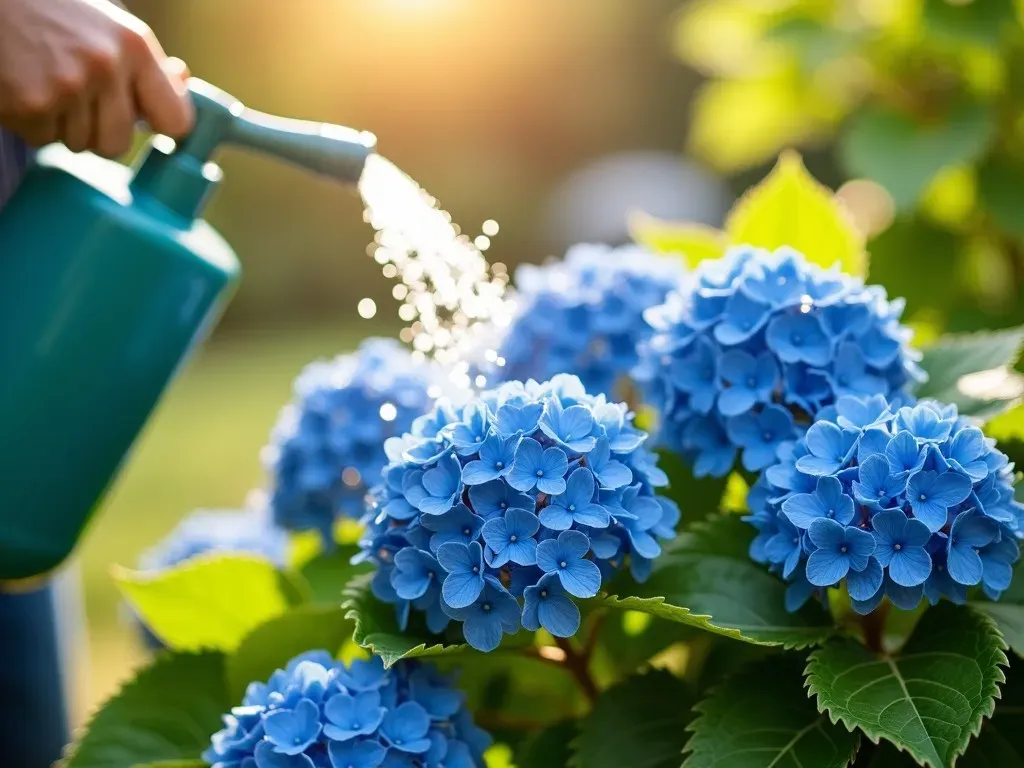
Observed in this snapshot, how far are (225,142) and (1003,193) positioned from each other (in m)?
0.78

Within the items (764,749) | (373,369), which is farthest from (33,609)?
(764,749)

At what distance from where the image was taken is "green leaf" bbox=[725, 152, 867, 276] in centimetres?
86

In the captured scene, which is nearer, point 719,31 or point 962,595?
point 962,595

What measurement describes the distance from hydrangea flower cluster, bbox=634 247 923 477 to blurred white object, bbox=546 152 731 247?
5.63 metres

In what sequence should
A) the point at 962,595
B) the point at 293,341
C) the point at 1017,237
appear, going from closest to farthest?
the point at 962,595, the point at 1017,237, the point at 293,341

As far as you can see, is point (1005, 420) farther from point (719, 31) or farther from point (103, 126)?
point (719, 31)

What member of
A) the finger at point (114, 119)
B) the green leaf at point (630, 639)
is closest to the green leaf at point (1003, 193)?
the green leaf at point (630, 639)

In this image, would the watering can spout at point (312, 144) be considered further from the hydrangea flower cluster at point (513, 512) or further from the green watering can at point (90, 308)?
the hydrangea flower cluster at point (513, 512)

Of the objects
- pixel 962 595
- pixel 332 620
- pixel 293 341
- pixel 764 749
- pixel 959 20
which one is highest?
pixel 959 20

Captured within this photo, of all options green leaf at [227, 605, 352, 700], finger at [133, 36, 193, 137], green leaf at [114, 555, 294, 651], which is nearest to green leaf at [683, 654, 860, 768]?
green leaf at [227, 605, 352, 700]

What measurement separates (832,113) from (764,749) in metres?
0.96

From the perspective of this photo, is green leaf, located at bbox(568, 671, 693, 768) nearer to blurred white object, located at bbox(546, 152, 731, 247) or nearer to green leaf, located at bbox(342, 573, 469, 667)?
green leaf, located at bbox(342, 573, 469, 667)

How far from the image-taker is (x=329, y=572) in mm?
877

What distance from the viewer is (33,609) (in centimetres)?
100
